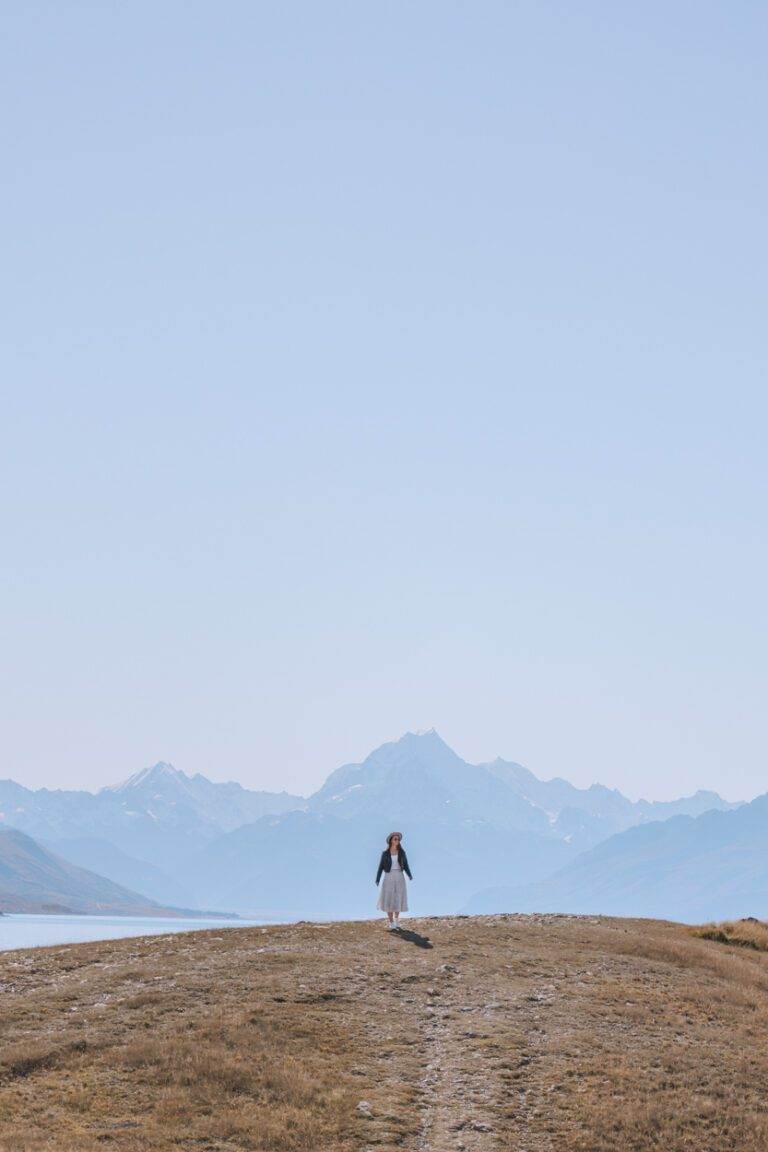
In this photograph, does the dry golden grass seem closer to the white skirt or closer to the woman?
the white skirt

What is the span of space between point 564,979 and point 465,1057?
10393 mm

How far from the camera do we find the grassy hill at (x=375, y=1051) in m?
26.7

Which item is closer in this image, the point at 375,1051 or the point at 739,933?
the point at 375,1051

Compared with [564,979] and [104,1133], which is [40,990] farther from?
[564,979]

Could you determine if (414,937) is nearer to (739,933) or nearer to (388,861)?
(388,861)

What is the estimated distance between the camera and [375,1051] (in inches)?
1233

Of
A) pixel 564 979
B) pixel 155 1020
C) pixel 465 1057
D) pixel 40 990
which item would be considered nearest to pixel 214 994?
pixel 155 1020

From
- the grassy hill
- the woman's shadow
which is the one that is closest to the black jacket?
the woman's shadow

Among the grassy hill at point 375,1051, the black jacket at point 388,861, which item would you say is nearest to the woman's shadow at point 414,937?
the grassy hill at point 375,1051

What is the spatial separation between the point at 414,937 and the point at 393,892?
199 centimetres

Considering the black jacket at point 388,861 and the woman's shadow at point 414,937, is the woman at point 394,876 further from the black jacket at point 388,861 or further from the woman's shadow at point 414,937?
the woman's shadow at point 414,937

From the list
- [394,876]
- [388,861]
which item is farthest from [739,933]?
[388,861]

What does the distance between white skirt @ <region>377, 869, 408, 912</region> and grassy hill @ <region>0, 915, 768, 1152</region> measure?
10.0 ft

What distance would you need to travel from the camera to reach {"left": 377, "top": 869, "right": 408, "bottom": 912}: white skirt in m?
47.3
